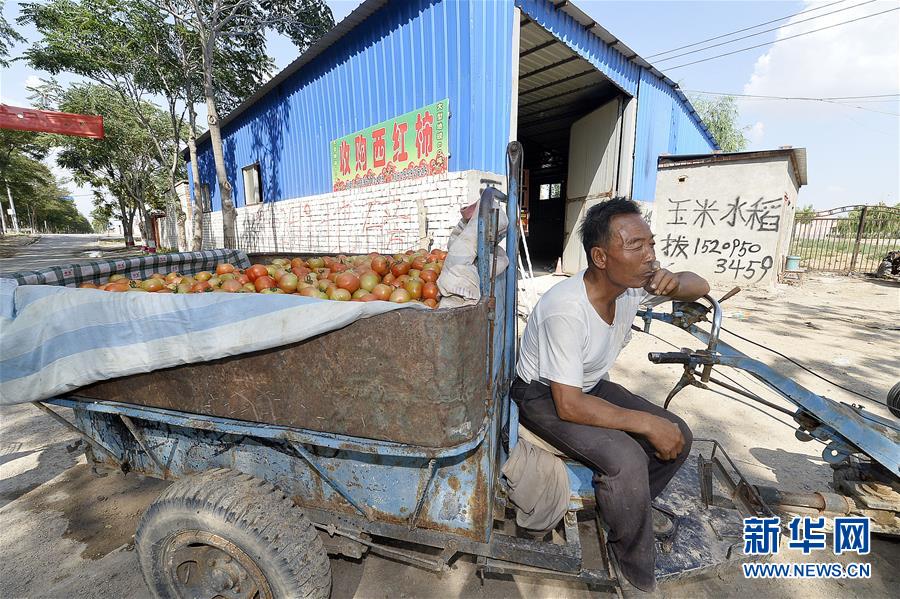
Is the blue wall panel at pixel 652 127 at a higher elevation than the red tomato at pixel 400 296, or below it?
higher

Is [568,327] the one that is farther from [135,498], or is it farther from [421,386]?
[135,498]

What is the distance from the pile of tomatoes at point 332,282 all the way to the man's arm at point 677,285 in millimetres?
1094

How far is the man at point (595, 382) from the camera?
5.41 ft

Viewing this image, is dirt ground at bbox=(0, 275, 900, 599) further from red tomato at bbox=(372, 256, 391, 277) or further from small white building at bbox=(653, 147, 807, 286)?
small white building at bbox=(653, 147, 807, 286)

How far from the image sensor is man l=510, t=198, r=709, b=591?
1648mm

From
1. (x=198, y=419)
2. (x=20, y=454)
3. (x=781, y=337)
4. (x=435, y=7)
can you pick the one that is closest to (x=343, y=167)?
(x=435, y=7)

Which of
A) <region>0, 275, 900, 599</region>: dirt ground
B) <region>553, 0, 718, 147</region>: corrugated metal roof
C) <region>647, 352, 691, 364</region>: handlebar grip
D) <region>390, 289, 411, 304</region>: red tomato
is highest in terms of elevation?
<region>553, 0, 718, 147</region>: corrugated metal roof

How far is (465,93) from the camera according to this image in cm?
588

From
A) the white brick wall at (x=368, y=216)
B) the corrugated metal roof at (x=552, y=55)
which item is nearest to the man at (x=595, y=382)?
the white brick wall at (x=368, y=216)

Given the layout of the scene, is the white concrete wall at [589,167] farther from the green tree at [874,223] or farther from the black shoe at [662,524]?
the green tree at [874,223]

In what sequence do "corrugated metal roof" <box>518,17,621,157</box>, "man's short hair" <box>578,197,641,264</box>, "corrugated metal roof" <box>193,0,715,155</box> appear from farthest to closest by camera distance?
"corrugated metal roof" <box>518,17,621,157</box>, "corrugated metal roof" <box>193,0,715,155</box>, "man's short hair" <box>578,197,641,264</box>

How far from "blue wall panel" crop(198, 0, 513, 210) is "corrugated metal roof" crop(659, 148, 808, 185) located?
6.94 meters

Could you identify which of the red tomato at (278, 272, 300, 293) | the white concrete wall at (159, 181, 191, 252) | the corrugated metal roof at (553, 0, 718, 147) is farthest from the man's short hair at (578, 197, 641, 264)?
the white concrete wall at (159, 181, 191, 252)

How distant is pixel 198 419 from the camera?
5.17 feet
